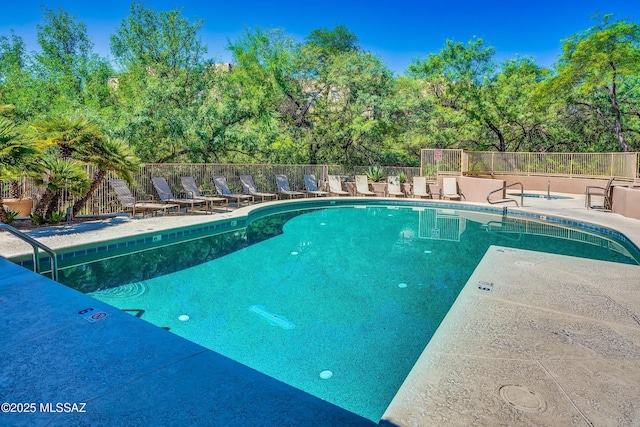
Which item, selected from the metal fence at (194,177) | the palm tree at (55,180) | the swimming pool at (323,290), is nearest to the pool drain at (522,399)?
the swimming pool at (323,290)

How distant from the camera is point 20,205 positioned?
8.63 metres

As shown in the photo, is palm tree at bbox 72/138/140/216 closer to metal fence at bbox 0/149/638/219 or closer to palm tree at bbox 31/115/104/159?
palm tree at bbox 31/115/104/159

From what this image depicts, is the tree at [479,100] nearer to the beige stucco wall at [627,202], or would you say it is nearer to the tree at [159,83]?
the beige stucco wall at [627,202]

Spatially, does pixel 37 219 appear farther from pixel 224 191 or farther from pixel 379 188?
pixel 379 188

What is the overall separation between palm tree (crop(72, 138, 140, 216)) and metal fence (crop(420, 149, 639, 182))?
11507 mm

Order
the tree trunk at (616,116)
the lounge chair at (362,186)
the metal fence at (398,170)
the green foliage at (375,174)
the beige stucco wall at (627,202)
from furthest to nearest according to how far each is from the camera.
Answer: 1. the tree trunk at (616,116)
2. the green foliage at (375,174)
3. the lounge chair at (362,186)
4. the metal fence at (398,170)
5. the beige stucco wall at (627,202)

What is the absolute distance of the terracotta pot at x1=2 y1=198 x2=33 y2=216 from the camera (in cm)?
850

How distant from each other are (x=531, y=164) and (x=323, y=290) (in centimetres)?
1634

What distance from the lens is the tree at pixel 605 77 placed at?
1722 centimetres

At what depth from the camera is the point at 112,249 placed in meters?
6.89

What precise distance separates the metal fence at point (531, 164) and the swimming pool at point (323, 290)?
23.4 ft

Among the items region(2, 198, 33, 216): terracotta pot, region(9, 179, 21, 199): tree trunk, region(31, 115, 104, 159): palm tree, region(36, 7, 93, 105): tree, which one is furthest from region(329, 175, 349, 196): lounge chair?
region(36, 7, 93, 105): tree

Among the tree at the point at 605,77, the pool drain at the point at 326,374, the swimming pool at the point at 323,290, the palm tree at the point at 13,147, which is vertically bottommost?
the pool drain at the point at 326,374

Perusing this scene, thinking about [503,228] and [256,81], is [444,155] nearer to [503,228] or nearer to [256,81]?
[503,228]
